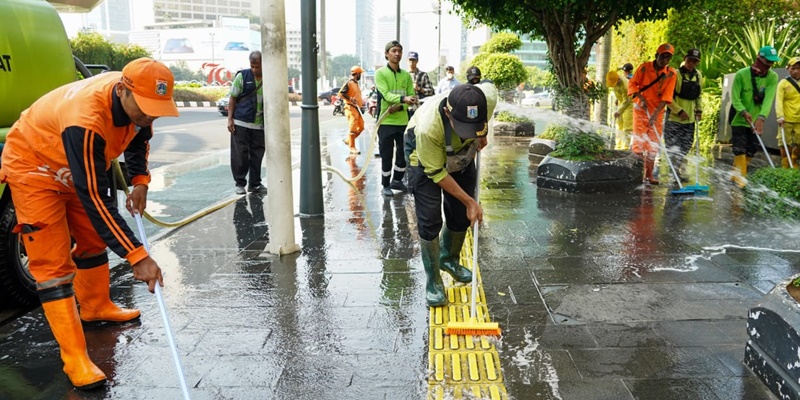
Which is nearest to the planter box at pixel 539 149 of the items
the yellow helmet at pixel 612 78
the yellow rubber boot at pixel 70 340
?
the yellow helmet at pixel 612 78

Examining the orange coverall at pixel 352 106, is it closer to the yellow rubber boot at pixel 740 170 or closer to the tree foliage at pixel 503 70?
Answer: the tree foliage at pixel 503 70

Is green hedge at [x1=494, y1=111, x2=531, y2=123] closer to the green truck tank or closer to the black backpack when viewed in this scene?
the black backpack

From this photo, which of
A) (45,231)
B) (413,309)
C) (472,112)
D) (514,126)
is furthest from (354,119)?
(45,231)

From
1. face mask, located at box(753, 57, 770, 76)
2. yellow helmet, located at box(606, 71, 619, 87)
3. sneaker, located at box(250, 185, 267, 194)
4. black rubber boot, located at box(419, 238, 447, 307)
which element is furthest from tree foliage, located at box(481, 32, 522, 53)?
black rubber boot, located at box(419, 238, 447, 307)

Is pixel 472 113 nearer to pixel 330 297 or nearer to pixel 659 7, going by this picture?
pixel 330 297

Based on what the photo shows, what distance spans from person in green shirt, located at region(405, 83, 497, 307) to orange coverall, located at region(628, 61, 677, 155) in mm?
4860

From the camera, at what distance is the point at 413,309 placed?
4230mm

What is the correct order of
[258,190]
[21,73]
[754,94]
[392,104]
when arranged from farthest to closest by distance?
[258,190], [754,94], [392,104], [21,73]

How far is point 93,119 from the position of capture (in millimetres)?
3061

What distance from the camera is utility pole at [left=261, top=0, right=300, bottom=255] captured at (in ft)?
17.3

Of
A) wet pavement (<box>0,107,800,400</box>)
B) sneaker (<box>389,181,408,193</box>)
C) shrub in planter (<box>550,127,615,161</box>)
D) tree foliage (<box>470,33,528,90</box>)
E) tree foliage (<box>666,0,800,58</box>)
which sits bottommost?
wet pavement (<box>0,107,800,400</box>)

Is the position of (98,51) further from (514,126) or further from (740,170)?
(740,170)

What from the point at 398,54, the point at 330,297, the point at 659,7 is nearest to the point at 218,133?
the point at 398,54

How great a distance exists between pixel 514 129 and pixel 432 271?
13073 mm
